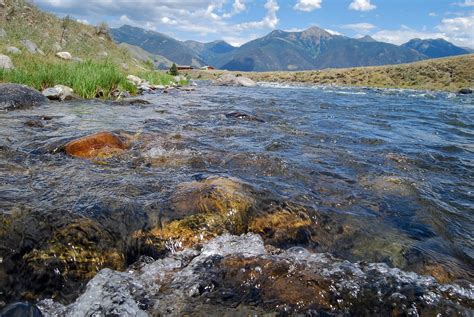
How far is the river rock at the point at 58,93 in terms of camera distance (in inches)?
479

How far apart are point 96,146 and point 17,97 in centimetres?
607

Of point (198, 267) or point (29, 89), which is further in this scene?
point (29, 89)

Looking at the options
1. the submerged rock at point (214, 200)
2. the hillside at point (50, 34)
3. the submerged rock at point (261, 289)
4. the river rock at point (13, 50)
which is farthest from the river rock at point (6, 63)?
the submerged rock at point (261, 289)

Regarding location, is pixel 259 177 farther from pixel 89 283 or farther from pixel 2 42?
pixel 2 42

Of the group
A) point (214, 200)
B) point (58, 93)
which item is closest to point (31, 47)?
point (58, 93)

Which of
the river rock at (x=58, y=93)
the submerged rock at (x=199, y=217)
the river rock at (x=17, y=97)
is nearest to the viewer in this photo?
the submerged rock at (x=199, y=217)

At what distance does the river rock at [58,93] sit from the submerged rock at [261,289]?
1096 centimetres

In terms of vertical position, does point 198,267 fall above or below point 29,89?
below

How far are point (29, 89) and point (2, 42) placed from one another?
26.0 ft

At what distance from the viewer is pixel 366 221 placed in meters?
4.34

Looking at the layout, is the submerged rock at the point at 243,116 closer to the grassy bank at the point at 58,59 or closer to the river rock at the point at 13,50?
the grassy bank at the point at 58,59

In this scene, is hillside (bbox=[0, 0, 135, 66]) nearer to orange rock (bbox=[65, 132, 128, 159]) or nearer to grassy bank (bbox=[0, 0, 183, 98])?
grassy bank (bbox=[0, 0, 183, 98])

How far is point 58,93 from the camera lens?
12.3 meters

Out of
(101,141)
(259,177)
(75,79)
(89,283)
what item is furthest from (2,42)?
(89,283)
